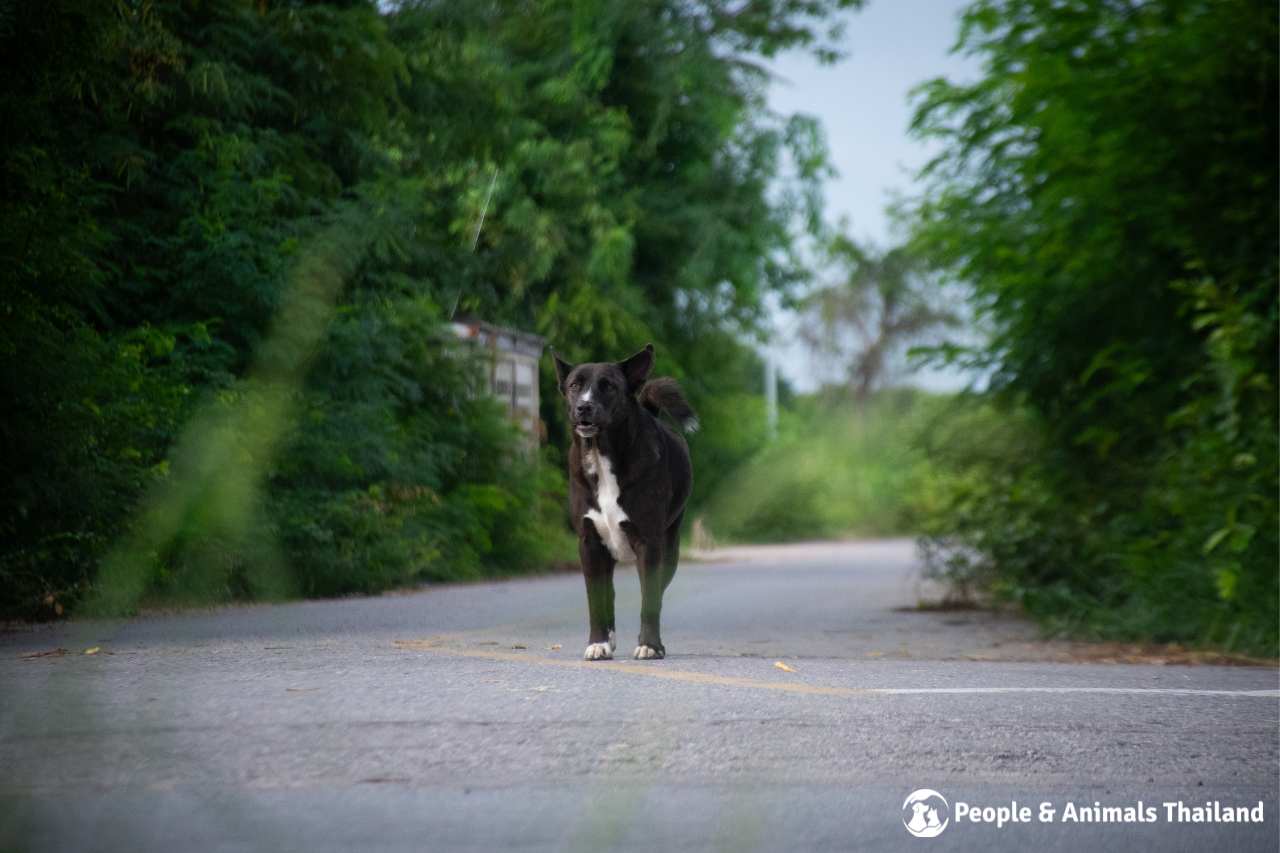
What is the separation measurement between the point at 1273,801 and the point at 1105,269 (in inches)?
407

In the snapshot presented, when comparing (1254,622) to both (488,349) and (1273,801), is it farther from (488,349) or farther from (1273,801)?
(488,349)

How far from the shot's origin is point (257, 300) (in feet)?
52.8

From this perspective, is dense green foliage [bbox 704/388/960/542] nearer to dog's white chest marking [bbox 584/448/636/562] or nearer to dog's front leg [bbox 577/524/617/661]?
dog's front leg [bbox 577/524/617/661]

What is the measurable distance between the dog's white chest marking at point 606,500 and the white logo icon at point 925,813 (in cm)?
324

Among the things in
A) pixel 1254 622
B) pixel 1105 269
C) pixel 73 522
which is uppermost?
pixel 1105 269

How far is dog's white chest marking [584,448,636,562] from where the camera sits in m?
8.41

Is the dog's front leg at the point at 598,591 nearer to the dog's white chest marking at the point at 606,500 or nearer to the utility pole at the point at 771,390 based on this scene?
the dog's white chest marking at the point at 606,500

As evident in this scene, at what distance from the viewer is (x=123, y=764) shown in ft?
18.2

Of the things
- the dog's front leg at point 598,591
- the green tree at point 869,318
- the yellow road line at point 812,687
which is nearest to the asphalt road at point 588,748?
the yellow road line at point 812,687

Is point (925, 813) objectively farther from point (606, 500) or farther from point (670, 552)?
point (670, 552)

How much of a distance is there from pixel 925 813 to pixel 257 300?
1212 cm

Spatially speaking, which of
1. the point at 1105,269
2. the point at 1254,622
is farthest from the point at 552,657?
the point at 1105,269

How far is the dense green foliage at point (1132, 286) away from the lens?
13.4m

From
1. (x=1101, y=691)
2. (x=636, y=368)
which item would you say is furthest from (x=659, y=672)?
(x=1101, y=691)
